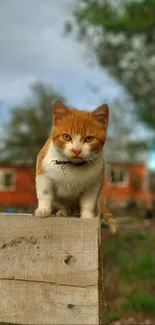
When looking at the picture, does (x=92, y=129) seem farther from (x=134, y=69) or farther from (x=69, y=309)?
(x=134, y=69)

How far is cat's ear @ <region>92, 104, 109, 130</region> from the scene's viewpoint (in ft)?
5.78

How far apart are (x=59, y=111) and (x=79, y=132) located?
5.5 inches

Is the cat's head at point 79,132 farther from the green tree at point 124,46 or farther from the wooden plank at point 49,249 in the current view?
the green tree at point 124,46

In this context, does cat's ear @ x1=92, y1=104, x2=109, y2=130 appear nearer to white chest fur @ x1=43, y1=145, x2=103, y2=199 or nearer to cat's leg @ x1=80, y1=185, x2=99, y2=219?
white chest fur @ x1=43, y1=145, x2=103, y2=199

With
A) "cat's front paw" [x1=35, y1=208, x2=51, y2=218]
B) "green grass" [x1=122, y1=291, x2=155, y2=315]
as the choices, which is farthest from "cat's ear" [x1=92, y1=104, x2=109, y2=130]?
"green grass" [x1=122, y1=291, x2=155, y2=315]

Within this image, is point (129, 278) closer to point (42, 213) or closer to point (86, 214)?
point (86, 214)

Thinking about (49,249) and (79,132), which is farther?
(79,132)

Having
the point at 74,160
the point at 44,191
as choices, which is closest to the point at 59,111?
the point at 74,160

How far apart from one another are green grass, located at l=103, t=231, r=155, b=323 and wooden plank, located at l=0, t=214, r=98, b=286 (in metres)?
2.31

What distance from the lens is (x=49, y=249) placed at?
153 centimetres

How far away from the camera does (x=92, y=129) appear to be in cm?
174

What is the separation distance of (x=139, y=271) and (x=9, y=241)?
4.22 m

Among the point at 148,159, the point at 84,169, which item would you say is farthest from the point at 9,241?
the point at 148,159

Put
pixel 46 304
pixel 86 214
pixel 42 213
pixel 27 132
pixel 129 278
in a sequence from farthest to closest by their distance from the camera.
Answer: pixel 27 132 < pixel 129 278 < pixel 86 214 < pixel 42 213 < pixel 46 304
